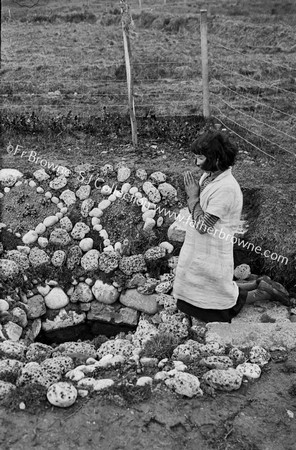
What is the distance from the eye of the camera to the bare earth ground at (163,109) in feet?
10.5

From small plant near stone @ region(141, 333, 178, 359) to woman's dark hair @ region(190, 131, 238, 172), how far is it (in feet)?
4.31

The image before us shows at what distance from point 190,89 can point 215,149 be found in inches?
202

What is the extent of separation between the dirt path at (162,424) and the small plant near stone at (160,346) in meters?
0.45

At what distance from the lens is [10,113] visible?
7.71m

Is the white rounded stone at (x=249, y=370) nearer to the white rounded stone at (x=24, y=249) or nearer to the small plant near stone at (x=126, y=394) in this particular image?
the small plant near stone at (x=126, y=394)

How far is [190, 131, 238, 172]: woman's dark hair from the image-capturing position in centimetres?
382

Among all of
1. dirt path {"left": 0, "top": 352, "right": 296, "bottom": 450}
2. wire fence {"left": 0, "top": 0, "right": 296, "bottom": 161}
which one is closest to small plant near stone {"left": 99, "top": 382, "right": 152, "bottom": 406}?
dirt path {"left": 0, "top": 352, "right": 296, "bottom": 450}

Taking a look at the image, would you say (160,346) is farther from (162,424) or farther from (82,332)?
(82,332)

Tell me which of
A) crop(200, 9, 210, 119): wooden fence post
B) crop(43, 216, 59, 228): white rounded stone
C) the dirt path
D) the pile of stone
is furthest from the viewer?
crop(200, 9, 210, 119): wooden fence post

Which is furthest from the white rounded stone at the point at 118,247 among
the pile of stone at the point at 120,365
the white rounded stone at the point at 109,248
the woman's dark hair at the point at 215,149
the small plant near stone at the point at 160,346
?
the woman's dark hair at the point at 215,149

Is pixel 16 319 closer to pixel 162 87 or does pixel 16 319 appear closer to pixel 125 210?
pixel 125 210

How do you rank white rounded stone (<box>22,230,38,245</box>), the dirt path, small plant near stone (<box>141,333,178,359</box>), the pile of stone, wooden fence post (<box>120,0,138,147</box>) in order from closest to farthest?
the dirt path → the pile of stone → small plant near stone (<box>141,333,178,359</box>) → white rounded stone (<box>22,230,38,245</box>) → wooden fence post (<box>120,0,138,147</box>)

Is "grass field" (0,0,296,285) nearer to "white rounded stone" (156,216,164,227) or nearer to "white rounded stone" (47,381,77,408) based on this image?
"white rounded stone" (156,216,164,227)

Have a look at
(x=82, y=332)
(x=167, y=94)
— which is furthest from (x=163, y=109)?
(x=82, y=332)
